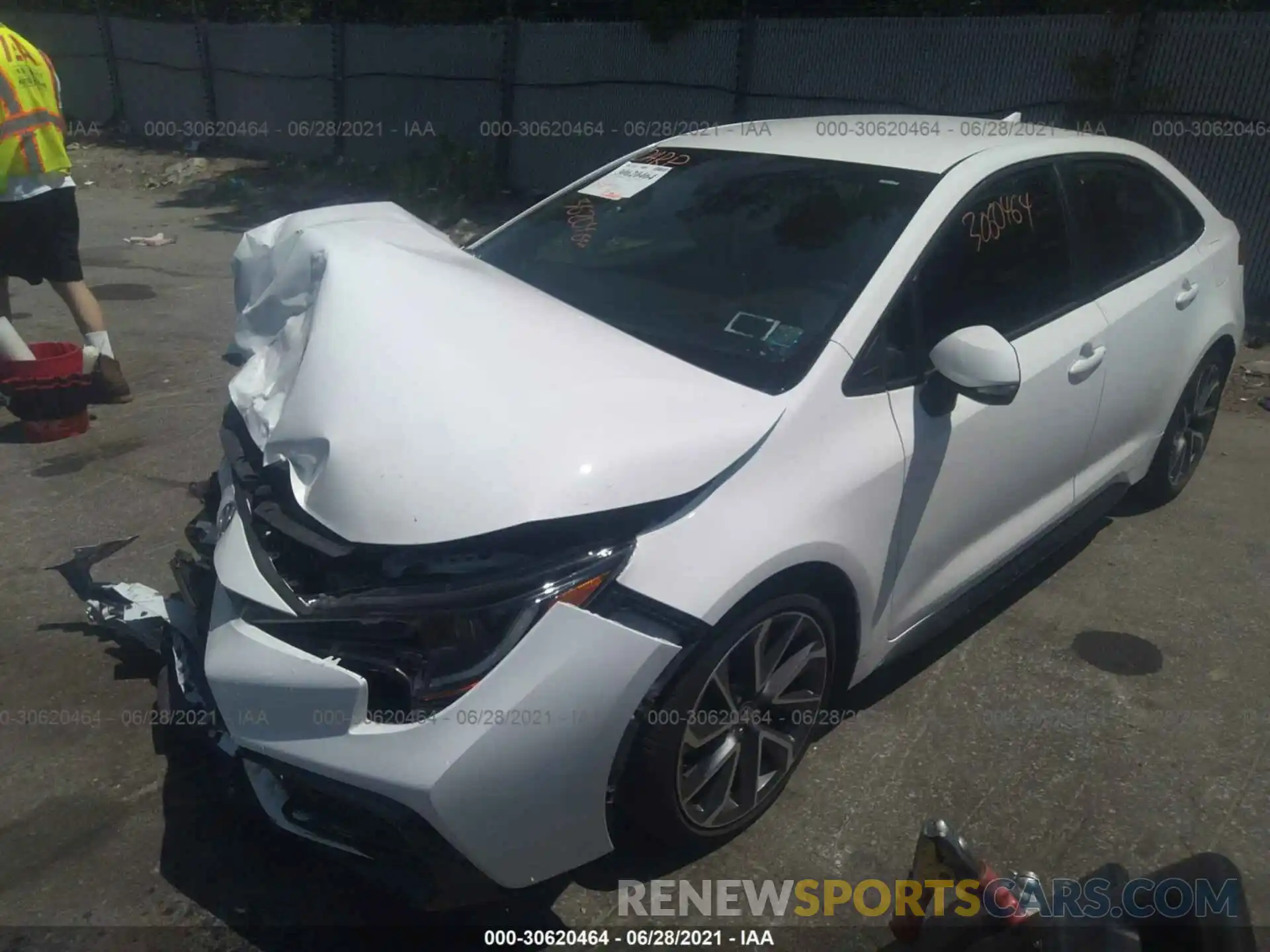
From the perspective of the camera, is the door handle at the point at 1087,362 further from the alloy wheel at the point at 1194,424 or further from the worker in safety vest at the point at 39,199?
the worker in safety vest at the point at 39,199

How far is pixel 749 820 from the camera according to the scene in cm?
288

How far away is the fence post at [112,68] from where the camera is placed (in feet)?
67.2

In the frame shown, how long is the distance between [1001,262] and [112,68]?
72.2 feet

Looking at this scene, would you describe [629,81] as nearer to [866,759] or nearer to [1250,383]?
[1250,383]

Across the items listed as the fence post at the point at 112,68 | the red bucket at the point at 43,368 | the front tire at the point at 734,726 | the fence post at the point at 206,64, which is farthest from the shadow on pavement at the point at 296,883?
the fence post at the point at 112,68

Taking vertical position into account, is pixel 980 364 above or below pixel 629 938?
above

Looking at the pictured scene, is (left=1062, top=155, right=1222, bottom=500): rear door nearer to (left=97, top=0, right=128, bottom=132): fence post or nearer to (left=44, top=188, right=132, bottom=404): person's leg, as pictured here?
(left=44, top=188, right=132, bottom=404): person's leg

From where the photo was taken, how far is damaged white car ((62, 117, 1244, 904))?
7.48 feet

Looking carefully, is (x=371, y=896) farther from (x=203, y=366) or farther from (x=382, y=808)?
(x=203, y=366)

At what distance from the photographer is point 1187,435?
191 inches

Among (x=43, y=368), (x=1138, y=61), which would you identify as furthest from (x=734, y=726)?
(x=1138, y=61)

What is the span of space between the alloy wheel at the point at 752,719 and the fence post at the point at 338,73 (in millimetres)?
15381

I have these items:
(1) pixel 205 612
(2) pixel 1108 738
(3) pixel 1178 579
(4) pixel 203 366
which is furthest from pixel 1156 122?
(1) pixel 205 612

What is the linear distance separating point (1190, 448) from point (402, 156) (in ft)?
41.4
